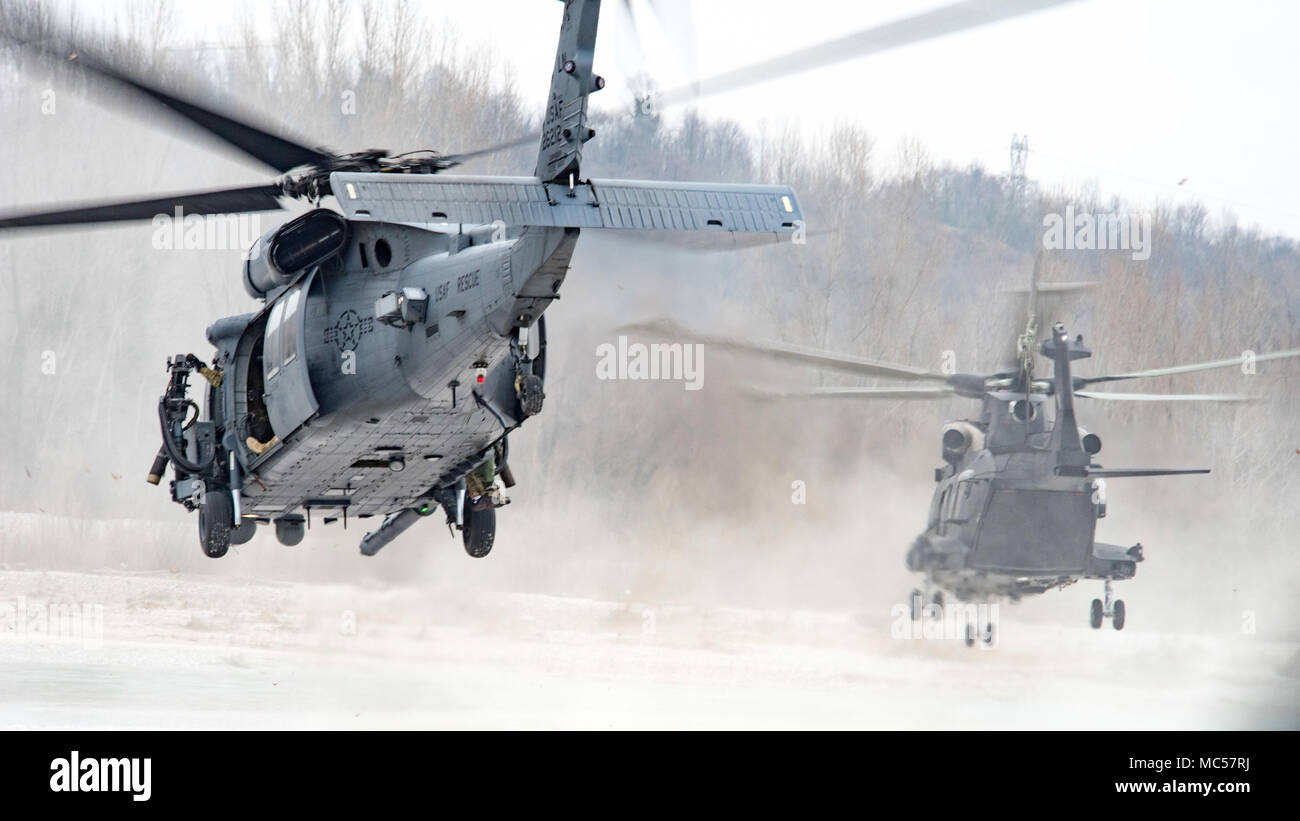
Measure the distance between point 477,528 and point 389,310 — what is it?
12.1 feet

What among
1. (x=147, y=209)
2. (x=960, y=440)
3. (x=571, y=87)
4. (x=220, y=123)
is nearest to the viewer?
(x=571, y=87)

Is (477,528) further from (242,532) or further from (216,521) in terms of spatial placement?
(216,521)

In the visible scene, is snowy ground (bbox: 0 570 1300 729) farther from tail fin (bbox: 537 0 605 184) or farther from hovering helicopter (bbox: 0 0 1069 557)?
tail fin (bbox: 537 0 605 184)

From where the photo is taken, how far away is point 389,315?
484 inches

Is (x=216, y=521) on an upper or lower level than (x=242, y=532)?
upper

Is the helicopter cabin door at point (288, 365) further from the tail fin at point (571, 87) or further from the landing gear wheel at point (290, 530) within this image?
the tail fin at point (571, 87)

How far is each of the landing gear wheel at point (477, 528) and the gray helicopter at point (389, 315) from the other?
3 centimetres

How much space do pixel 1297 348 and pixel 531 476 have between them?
54.8 feet

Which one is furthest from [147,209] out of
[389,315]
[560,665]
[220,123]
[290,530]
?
[560,665]

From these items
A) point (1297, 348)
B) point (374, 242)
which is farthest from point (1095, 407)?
point (374, 242)

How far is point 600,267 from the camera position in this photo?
27.2m

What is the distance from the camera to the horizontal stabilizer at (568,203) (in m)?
9.54

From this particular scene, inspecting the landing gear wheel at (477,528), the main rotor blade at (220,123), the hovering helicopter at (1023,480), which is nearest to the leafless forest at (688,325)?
the hovering helicopter at (1023,480)

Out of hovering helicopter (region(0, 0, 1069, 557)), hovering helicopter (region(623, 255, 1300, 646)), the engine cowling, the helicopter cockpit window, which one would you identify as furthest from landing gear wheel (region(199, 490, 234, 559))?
the engine cowling
